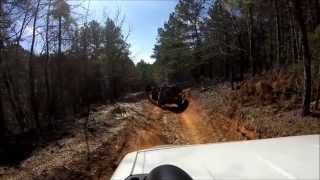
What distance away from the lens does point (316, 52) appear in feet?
58.1

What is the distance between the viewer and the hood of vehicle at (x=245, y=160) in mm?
2355

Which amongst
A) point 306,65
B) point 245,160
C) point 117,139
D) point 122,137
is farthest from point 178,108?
point 245,160

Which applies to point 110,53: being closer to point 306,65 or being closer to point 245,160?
point 306,65

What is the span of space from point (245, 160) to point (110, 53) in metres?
58.0

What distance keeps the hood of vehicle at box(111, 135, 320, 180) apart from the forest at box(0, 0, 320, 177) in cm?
1432

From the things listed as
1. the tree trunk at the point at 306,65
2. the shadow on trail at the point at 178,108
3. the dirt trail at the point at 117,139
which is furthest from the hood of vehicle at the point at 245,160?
the shadow on trail at the point at 178,108

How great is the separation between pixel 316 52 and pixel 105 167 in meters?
9.15

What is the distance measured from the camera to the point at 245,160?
2682 mm

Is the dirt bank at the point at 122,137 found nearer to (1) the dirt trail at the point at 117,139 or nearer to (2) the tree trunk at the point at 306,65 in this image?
(1) the dirt trail at the point at 117,139

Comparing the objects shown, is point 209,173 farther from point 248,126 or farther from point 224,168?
point 248,126

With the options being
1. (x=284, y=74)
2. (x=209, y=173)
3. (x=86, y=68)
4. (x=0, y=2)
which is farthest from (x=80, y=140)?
(x=86, y=68)

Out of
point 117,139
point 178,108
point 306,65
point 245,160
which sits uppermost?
point 306,65

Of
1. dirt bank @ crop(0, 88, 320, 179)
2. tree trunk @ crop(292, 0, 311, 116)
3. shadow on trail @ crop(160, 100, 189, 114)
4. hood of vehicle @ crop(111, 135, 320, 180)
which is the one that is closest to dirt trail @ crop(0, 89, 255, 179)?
dirt bank @ crop(0, 88, 320, 179)

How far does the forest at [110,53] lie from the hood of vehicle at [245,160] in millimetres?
14320
